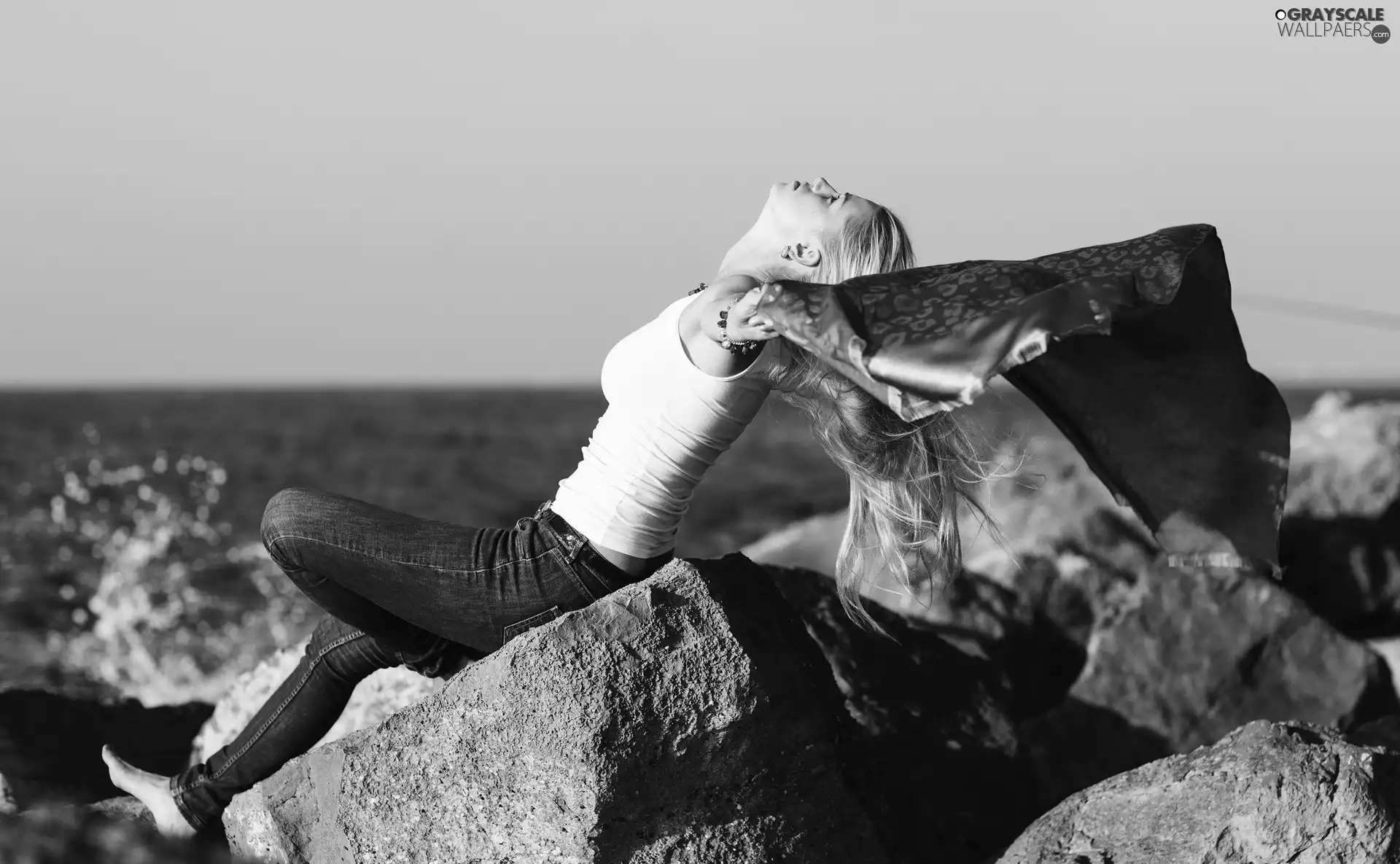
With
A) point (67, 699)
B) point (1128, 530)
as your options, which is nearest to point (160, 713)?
point (67, 699)

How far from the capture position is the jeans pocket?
3.57 metres

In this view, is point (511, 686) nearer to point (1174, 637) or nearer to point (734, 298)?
point (734, 298)

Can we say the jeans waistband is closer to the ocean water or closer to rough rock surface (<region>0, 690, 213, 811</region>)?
the ocean water

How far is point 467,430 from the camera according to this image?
1667 inches

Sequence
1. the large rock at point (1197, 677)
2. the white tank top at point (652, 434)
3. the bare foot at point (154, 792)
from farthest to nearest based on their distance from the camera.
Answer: the large rock at point (1197, 677) < the bare foot at point (154, 792) < the white tank top at point (652, 434)

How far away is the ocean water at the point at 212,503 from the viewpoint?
10492 mm

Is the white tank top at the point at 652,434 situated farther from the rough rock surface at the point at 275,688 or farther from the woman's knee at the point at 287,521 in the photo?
the rough rock surface at the point at 275,688

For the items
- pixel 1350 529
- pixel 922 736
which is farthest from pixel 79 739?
pixel 1350 529

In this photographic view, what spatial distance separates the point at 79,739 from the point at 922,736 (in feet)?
10.5

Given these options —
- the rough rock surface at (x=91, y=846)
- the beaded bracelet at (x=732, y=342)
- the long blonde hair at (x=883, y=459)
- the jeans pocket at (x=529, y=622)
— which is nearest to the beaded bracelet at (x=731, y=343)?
the beaded bracelet at (x=732, y=342)

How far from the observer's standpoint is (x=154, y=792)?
13.6 feet

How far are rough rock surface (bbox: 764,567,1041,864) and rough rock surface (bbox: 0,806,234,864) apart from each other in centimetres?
193

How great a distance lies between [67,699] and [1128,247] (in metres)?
4.33

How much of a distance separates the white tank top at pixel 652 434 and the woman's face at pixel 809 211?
13.5 inches
